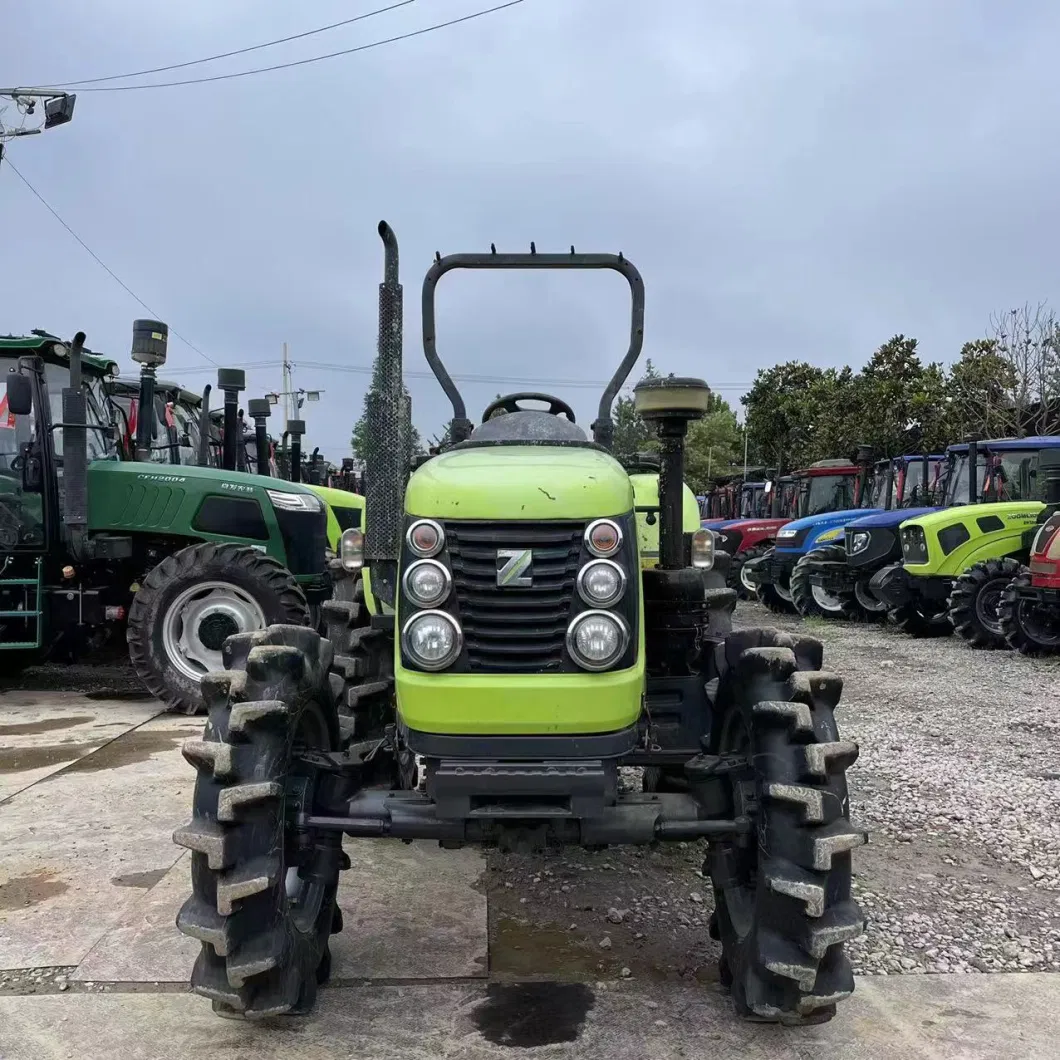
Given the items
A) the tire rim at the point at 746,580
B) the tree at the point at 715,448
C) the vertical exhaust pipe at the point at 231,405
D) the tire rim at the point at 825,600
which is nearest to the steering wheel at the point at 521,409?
the vertical exhaust pipe at the point at 231,405

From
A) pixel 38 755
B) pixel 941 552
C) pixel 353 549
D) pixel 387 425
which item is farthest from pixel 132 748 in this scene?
pixel 941 552

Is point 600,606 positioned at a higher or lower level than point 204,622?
higher

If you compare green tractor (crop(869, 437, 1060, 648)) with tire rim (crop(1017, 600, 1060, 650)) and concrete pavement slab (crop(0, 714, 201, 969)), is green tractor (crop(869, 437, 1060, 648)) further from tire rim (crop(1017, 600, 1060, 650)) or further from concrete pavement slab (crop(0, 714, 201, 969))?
concrete pavement slab (crop(0, 714, 201, 969))

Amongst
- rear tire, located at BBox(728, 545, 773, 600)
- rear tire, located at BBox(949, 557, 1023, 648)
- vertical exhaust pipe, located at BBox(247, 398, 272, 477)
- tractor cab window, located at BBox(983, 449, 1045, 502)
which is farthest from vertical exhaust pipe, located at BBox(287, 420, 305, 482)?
tractor cab window, located at BBox(983, 449, 1045, 502)

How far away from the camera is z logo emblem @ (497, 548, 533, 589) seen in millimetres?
2789

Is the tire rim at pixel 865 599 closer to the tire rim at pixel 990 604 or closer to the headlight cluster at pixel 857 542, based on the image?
the headlight cluster at pixel 857 542

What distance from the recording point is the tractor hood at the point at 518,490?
9.27 feet

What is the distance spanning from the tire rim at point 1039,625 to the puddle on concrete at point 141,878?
842cm

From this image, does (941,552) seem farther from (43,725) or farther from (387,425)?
(387,425)

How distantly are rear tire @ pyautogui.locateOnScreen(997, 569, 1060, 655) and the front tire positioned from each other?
7.78 metres

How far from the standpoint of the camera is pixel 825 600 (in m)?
13.7

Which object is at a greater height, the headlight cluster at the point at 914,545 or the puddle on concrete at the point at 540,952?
the headlight cluster at the point at 914,545

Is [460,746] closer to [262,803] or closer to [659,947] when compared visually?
[262,803]

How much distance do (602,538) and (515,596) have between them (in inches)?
11.2
